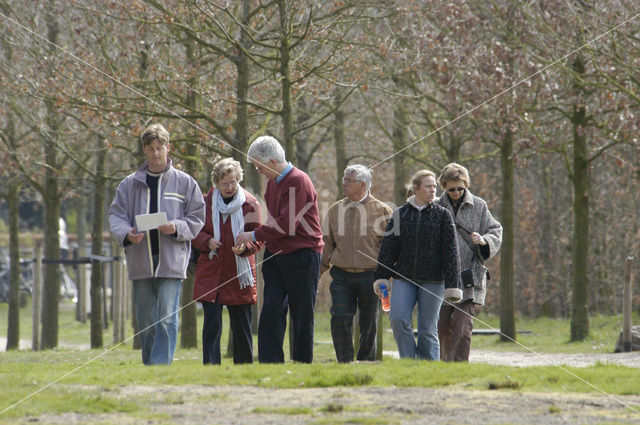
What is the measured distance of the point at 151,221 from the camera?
8.52 meters

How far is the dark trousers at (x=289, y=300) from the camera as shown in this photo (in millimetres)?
8711

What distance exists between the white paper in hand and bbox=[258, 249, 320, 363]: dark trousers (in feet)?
3.07

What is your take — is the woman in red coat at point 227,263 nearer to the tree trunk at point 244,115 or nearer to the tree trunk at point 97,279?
the tree trunk at point 244,115

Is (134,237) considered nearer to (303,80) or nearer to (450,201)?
(450,201)

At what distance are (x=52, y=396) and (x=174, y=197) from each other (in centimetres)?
260

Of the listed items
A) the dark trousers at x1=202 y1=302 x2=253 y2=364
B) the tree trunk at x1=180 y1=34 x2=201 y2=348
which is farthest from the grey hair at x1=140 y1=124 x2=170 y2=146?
the tree trunk at x1=180 y1=34 x2=201 y2=348

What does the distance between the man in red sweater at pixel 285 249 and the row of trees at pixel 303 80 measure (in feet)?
14.1

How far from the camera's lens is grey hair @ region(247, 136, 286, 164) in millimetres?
8672

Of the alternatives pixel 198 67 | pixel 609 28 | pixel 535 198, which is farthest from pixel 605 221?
pixel 198 67

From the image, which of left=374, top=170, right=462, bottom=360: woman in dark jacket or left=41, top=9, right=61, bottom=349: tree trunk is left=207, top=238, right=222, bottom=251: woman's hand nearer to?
left=374, top=170, right=462, bottom=360: woman in dark jacket

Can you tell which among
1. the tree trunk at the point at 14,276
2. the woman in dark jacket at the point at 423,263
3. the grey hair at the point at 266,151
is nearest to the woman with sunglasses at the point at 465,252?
the woman in dark jacket at the point at 423,263

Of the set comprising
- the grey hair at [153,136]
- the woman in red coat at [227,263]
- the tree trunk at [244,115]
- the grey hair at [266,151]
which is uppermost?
the tree trunk at [244,115]

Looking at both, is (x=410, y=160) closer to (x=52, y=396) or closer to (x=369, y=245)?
(x=369, y=245)

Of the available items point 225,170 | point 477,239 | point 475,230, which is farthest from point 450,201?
point 225,170
